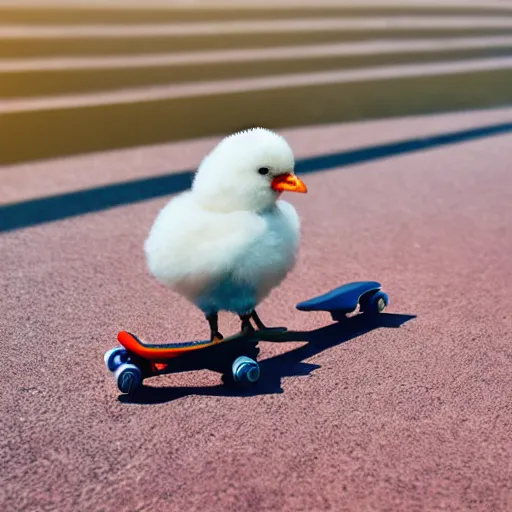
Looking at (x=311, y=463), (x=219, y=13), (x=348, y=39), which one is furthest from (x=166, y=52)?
(x=311, y=463)

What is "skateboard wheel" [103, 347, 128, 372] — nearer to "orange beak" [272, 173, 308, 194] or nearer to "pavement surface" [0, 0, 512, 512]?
"pavement surface" [0, 0, 512, 512]

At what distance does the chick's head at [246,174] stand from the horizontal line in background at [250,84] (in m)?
3.05

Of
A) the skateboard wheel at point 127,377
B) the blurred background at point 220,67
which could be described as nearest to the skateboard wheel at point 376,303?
the skateboard wheel at point 127,377

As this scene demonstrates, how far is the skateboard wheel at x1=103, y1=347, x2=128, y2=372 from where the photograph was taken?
77.6 inches

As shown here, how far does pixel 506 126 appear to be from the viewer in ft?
19.1

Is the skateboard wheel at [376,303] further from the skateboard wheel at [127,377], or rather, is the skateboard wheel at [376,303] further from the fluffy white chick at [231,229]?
the skateboard wheel at [127,377]

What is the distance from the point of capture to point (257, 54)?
18.9 feet

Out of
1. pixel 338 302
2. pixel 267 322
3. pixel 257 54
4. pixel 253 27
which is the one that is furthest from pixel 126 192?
pixel 253 27

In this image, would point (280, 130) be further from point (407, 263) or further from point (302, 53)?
point (407, 263)

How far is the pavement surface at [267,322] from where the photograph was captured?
1.63m

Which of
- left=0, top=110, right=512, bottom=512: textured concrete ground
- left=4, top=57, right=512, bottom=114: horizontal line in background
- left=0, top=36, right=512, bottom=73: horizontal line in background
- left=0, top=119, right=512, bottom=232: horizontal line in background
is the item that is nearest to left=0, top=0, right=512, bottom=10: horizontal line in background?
left=0, top=36, right=512, bottom=73: horizontal line in background

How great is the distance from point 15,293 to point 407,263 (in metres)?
1.65

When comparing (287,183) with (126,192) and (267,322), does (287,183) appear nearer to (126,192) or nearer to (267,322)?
(267,322)

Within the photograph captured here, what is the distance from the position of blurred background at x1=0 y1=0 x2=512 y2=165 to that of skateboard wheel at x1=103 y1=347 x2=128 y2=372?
2.86 metres
